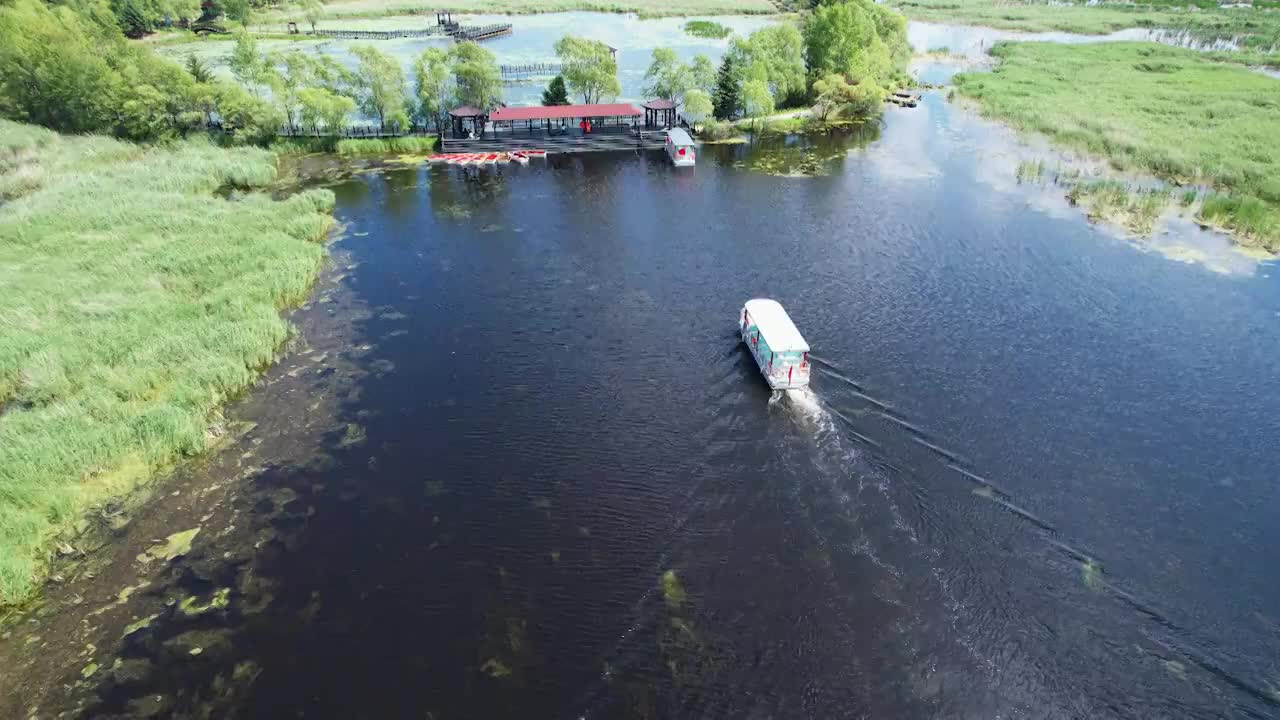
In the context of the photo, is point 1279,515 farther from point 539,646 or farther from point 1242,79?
point 1242,79

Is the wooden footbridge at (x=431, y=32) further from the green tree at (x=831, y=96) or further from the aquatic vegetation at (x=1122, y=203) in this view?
the aquatic vegetation at (x=1122, y=203)

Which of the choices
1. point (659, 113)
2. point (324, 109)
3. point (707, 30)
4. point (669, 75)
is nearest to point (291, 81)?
point (324, 109)

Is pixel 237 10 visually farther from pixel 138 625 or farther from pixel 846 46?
pixel 138 625

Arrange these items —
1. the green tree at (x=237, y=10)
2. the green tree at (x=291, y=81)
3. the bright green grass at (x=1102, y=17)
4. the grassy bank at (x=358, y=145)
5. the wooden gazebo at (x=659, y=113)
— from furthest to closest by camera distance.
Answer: the green tree at (x=237, y=10) < the bright green grass at (x=1102, y=17) < the wooden gazebo at (x=659, y=113) < the green tree at (x=291, y=81) < the grassy bank at (x=358, y=145)

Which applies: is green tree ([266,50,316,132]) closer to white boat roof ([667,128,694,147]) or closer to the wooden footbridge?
white boat roof ([667,128,694,147])

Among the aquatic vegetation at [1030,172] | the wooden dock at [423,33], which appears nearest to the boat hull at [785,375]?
the aquatic vegetation at [1030,172]

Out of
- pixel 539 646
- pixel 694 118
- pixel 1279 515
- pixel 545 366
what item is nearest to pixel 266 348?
pixel 545 366
